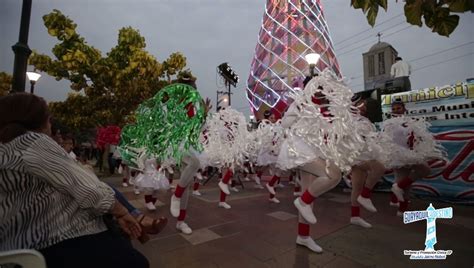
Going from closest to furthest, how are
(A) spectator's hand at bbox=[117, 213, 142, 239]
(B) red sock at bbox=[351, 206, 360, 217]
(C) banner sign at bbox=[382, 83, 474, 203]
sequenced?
(A) spectator's hand at bbox=[117, 213, 142, 239] < (B) red sock at bbox=[351, 206, 360, 217] < (C) banner sign at bbox=[382, 83, 474, 203]

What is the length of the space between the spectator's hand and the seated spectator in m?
0.07

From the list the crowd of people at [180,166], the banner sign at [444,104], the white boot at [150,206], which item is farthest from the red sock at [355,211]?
the white boot at [150,206]

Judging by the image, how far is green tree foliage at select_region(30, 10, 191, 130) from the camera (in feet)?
29.1

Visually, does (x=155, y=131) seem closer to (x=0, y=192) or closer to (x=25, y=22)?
(x=0, y=192)

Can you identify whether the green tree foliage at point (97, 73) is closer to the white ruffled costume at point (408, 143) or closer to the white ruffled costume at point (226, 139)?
the white ruffled costume at point (226, 139)

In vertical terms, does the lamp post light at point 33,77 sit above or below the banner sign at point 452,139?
above

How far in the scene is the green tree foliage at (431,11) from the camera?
1.61m

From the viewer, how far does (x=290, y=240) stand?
2797mm

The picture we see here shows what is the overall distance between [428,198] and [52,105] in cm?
1258

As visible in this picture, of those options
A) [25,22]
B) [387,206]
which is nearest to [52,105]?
[25,22]

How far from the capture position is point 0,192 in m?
1.01

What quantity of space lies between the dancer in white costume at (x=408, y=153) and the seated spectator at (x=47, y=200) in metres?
4.13

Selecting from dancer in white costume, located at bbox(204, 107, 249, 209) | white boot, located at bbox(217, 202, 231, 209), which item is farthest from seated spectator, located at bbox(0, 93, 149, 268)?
dancer in white costume, located at bbox(204, 107, 249, 209)

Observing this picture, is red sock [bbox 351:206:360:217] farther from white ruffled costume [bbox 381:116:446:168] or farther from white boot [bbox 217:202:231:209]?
white boot [bbox 217:202:231:209]
